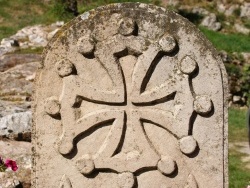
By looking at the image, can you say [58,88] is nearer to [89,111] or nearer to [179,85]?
[89,111]

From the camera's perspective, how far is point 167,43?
130 inches

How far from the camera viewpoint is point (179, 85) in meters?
3.36

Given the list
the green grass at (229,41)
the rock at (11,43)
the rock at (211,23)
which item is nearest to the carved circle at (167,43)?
the rock at (11,43)

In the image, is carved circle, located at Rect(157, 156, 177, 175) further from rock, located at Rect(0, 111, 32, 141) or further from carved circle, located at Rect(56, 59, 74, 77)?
rock, located at Rect(0, 111, 32, 141)

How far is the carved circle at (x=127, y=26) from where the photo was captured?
3312 mm

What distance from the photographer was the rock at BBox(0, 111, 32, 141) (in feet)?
17.3

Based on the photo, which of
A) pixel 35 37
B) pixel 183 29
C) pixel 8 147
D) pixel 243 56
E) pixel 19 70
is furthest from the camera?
pixel 243 56

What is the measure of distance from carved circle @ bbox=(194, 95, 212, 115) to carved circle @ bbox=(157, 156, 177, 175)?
308 mm

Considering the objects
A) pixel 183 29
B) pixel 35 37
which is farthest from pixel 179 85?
pixel 35 37

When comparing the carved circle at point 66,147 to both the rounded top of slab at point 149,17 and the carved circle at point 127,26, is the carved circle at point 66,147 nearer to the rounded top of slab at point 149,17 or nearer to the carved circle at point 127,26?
the rounded top of slab at point 149,17

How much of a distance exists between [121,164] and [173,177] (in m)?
0.28

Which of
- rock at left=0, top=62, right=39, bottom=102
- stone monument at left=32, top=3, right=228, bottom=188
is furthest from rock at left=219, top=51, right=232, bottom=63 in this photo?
stone monument at left=32, top=3, right=228, bottom=188

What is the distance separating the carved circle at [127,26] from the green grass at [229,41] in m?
10.3

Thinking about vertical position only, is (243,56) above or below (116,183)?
above
